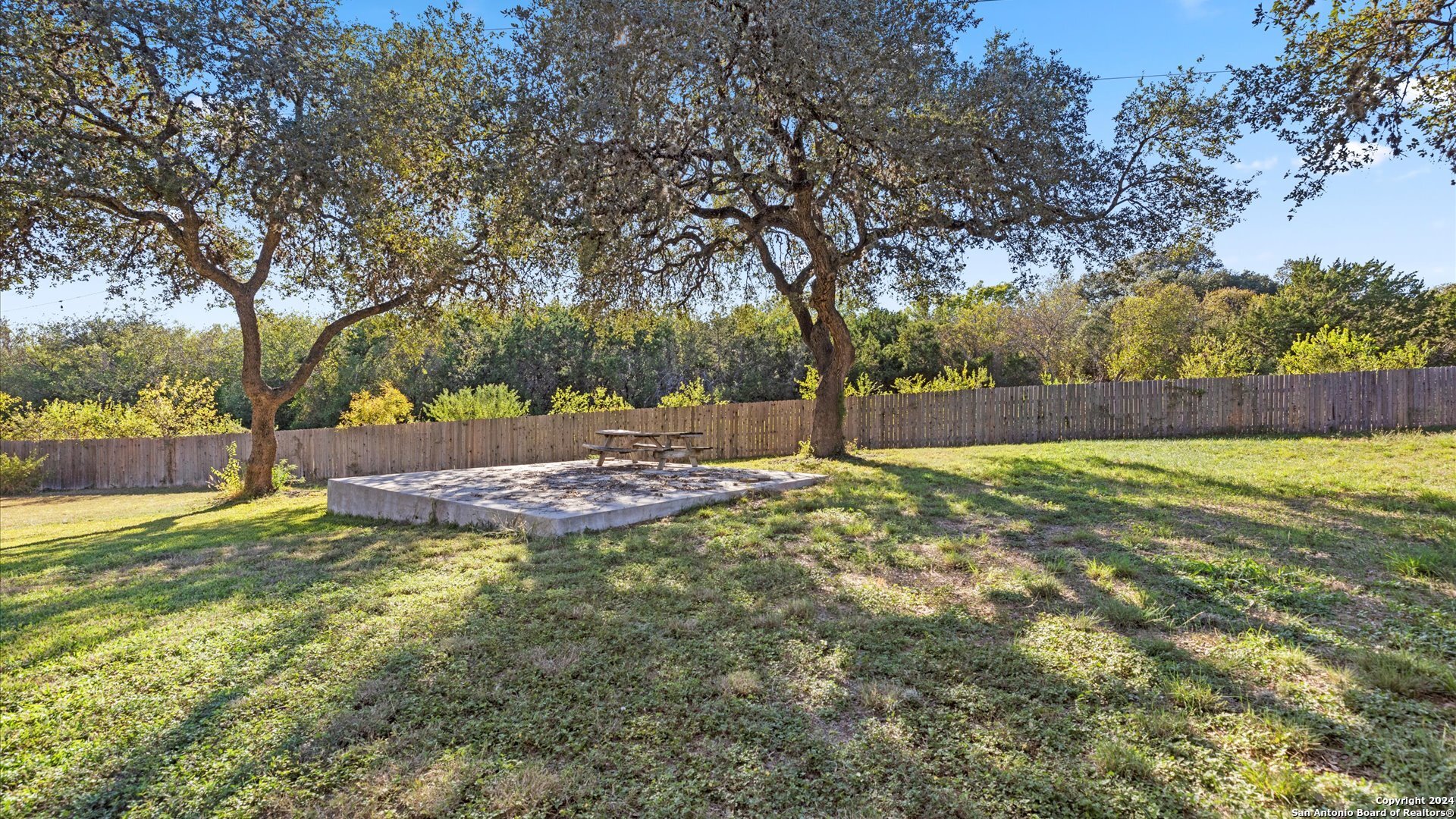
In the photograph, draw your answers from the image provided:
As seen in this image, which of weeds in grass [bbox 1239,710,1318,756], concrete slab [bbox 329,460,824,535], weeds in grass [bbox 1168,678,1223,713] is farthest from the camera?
concrete slab [bbox 329,460,824,535]

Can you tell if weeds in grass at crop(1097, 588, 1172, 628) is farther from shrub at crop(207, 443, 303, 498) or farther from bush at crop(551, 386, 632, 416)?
shrub at crop(207, 443, 303, 498)

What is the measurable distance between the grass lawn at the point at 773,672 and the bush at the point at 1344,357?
1019 cm

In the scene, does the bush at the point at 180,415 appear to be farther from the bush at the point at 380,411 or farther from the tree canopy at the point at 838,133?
the tree canopy at the point at 838,133

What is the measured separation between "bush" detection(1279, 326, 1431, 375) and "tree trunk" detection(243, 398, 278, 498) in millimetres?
20559

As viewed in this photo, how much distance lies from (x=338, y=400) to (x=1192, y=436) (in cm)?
2913

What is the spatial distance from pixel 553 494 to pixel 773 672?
5135 mm

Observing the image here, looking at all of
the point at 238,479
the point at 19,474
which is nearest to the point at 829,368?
A: the point at 238,479

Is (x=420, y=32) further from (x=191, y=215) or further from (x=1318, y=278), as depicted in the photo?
(x=1318, y=278)

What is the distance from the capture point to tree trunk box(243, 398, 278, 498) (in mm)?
12250

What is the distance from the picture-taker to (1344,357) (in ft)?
44.7

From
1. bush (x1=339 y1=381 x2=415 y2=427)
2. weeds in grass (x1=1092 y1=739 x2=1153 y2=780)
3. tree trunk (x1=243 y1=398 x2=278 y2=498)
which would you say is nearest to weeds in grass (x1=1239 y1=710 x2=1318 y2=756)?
weeds in grass (x1=1092 y1=739 x2=1153 y2=780)

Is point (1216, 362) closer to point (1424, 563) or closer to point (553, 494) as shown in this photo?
point (1424, 563)

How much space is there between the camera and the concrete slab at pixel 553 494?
632 cm

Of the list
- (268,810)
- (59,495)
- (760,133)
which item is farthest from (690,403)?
(59,495)
